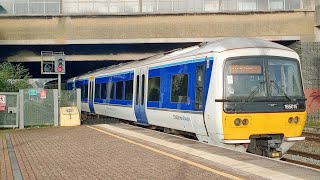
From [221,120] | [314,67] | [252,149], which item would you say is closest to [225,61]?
[221,120]

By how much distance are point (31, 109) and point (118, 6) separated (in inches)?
457

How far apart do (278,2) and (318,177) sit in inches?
909

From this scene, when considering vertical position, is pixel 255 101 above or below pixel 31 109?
above

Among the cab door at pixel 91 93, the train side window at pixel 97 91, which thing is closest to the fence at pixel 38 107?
the train side window at pixel 97 91

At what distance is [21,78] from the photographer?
2766 centimetres

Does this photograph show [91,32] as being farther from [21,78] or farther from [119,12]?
[21,78]

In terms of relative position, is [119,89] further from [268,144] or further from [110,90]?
[268,144]

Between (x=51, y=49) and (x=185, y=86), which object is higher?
(x=51, y=49)

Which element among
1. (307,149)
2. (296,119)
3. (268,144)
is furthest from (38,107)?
(296,119)

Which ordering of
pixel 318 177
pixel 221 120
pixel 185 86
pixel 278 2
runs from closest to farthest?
pixel 318 177 → pixel 221 120 → pixel 185 86 → pixel 278 2

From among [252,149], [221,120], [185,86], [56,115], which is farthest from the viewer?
[56,115]

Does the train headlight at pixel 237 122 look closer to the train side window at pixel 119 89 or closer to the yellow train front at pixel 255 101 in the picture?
the yellow train front at pixel 255 101

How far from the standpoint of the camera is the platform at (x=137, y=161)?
8156 millimetres

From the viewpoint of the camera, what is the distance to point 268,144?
11.0 m
